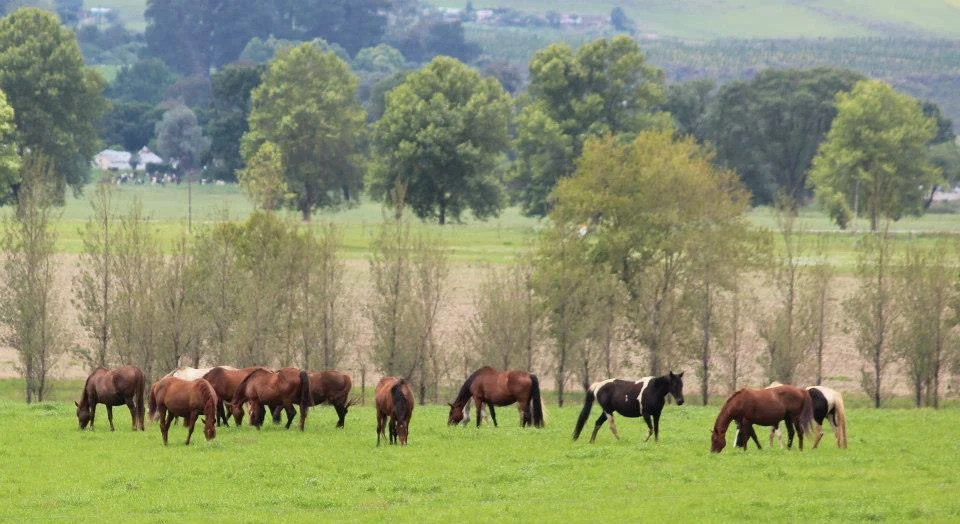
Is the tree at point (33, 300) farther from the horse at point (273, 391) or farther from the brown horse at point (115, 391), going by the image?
the horse at point (273, 391)

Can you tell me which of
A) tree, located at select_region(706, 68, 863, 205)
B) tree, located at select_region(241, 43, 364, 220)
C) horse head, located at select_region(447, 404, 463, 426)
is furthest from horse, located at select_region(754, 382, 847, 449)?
tree, located at select_region(706, 68, 863, 205)

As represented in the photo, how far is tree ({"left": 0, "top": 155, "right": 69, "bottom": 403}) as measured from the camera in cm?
5503

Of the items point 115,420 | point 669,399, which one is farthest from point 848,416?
point 115,420

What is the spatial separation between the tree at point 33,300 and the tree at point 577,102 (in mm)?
63431

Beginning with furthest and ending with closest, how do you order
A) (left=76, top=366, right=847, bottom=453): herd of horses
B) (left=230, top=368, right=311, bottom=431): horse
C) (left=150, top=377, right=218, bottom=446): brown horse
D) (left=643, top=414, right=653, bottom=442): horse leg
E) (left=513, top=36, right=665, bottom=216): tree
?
1. (left=513, top=36, right=665, bottom=216): tree
2. (left=230, top=368, right=311, bottom=431): horse
3. (left=643, top=414, right=653, bottom=442): horse leg
4. (left=150, top=377, right=218, bottom=446): brown horse
5. (left=76, top=366, right=847, bottom=453): herd of horses

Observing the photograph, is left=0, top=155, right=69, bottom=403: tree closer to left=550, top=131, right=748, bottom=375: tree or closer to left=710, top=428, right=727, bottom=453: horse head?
left=550, top=131, right=748, bottom=375: tree

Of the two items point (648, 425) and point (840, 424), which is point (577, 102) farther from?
point (840, 424)

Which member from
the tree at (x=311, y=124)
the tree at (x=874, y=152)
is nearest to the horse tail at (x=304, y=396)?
the tree at (x=874, y=152)

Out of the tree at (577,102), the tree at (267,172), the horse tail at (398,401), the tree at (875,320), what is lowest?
the tree at (875,320)

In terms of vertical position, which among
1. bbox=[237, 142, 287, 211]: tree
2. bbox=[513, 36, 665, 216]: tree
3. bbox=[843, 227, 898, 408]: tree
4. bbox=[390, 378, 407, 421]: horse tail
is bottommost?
bbox=[843, 227, 898, 408]: tree

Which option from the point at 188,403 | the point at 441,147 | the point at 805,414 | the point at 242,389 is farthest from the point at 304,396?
the point at 441,147

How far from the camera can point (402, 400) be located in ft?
114

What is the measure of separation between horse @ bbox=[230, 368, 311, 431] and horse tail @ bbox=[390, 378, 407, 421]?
121 inches

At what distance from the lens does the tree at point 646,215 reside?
203 ft
